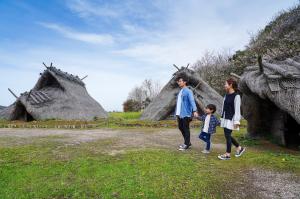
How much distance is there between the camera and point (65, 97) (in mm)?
18828

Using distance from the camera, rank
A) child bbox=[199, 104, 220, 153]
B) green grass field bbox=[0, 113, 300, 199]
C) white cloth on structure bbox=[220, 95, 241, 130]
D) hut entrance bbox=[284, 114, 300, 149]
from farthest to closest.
A: hut entrance bbox=[284, 114, 300, 149] < child bbox=[199, 104, 220, 153] < white cloth on structure bbox=[220, 95, 241, 130] < green grass field bbox=[0, 113, 300, 199]

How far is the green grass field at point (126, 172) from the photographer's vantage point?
14.4ft

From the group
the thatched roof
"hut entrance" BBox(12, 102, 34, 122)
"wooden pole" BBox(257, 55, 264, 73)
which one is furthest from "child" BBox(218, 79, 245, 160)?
"hut entrance" BBox(12, 102, 34, 122)

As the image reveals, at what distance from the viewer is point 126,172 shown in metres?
5.16

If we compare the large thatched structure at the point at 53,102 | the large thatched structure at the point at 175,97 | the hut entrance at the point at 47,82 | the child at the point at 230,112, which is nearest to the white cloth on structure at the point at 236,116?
the child at the point at 230,112

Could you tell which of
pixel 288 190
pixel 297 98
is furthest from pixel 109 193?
pixel 297 98

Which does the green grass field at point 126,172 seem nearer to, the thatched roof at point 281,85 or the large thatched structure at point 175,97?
the thatched roof at point 281,85

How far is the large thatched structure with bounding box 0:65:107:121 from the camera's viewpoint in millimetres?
18031

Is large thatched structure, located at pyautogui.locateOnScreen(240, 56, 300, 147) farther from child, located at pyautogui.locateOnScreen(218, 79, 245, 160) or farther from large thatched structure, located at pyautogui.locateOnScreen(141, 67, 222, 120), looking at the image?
large thatched structure, located at pyautogui.locateOnScreen(141, 67, 222, 120)

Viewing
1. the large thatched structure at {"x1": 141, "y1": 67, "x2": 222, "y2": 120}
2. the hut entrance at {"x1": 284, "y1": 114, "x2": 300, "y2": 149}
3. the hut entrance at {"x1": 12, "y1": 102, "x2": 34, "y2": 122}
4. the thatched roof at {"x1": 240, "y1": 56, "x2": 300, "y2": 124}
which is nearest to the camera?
the thatched roof at {"x1": 240, "y1": 56, "x2": 300, "y2": 124}

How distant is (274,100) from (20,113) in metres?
17.3

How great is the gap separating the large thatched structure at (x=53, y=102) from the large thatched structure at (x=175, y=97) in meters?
4.28

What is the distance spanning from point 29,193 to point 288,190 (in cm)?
396

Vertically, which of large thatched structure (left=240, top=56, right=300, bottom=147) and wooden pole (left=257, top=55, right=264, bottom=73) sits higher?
wooden pole (left=257, top=55, right=264, bottom=73)
